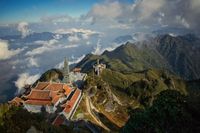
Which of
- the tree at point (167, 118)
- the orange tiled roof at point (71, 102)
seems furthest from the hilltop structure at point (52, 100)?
the tree at point (167, 118)

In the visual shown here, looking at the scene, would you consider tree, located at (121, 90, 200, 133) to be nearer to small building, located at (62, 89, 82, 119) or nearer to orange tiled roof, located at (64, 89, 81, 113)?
small building, located at (62, 89, 82, 119)

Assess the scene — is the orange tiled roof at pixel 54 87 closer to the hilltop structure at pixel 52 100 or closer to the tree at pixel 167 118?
the hilltop structure at pixel 52 100

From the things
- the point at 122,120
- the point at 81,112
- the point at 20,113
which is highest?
the point at 20,113

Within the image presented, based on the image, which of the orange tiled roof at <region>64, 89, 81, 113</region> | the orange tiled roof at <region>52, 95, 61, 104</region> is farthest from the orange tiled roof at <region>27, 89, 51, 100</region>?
the orange tiled roof at <region>64, 89, 81, 113</region>

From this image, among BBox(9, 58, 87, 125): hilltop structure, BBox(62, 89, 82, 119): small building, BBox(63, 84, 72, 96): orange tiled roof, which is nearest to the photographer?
BBox(62, 89, 82, 119): small building

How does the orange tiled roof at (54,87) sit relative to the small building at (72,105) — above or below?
above

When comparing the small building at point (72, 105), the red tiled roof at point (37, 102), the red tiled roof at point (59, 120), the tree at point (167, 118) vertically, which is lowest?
the small building at point (72, 105)

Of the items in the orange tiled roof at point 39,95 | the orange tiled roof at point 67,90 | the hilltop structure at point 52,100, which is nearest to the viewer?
the hilltop structure at point 52,100

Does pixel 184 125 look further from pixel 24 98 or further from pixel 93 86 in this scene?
pixel 93 86

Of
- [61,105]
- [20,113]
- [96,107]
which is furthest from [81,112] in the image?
[20,113]

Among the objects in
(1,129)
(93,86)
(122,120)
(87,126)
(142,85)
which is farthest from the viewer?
(142,85)

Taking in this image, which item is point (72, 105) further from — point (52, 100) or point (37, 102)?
point (37, 102)
